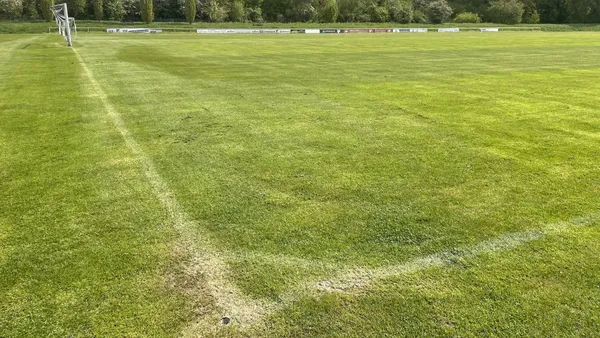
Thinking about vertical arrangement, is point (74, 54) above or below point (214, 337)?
above

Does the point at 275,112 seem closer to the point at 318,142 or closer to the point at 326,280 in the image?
the point at 318,142

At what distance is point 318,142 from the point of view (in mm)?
8297

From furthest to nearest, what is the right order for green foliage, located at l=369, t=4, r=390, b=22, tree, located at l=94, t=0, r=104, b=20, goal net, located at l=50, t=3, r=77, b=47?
green foliage, located at l=369, t=4, r=390, b=22, tree, located at l=94, t=0, r=104, b=20, goal net, located at l=50, t=3, r=77, b=47

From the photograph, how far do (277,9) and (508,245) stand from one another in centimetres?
9490

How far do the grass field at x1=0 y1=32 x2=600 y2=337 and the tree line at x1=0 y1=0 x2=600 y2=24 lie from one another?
6914 cm

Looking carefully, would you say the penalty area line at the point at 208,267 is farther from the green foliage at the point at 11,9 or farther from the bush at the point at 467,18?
the bush at the point at 467,18

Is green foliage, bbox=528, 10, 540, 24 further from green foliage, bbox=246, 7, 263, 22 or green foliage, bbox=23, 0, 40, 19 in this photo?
green foliage, bbox=23, 0, 40, 19

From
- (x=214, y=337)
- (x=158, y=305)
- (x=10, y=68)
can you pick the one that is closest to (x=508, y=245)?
(x=214, y=337)

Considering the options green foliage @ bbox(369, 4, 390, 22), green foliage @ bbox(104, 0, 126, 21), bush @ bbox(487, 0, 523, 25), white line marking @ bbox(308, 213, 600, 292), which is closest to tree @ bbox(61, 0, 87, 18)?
green foliage @ bbox(104, 0, 126, 21)

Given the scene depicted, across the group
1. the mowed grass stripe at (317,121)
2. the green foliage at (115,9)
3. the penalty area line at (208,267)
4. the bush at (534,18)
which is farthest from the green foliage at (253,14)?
the penalty area line at (208,267)

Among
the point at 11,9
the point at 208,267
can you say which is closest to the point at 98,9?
the point at 11,9

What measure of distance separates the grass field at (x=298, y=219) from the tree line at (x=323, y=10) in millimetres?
69144

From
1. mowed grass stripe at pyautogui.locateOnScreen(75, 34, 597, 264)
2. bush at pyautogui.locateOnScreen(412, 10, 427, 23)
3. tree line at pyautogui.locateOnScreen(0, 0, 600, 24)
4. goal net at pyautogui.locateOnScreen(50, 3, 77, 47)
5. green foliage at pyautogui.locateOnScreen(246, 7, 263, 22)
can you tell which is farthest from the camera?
bush at pyautogui.locateOnScreen(412, 10, 427, 23)

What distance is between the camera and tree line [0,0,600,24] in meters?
72.3
